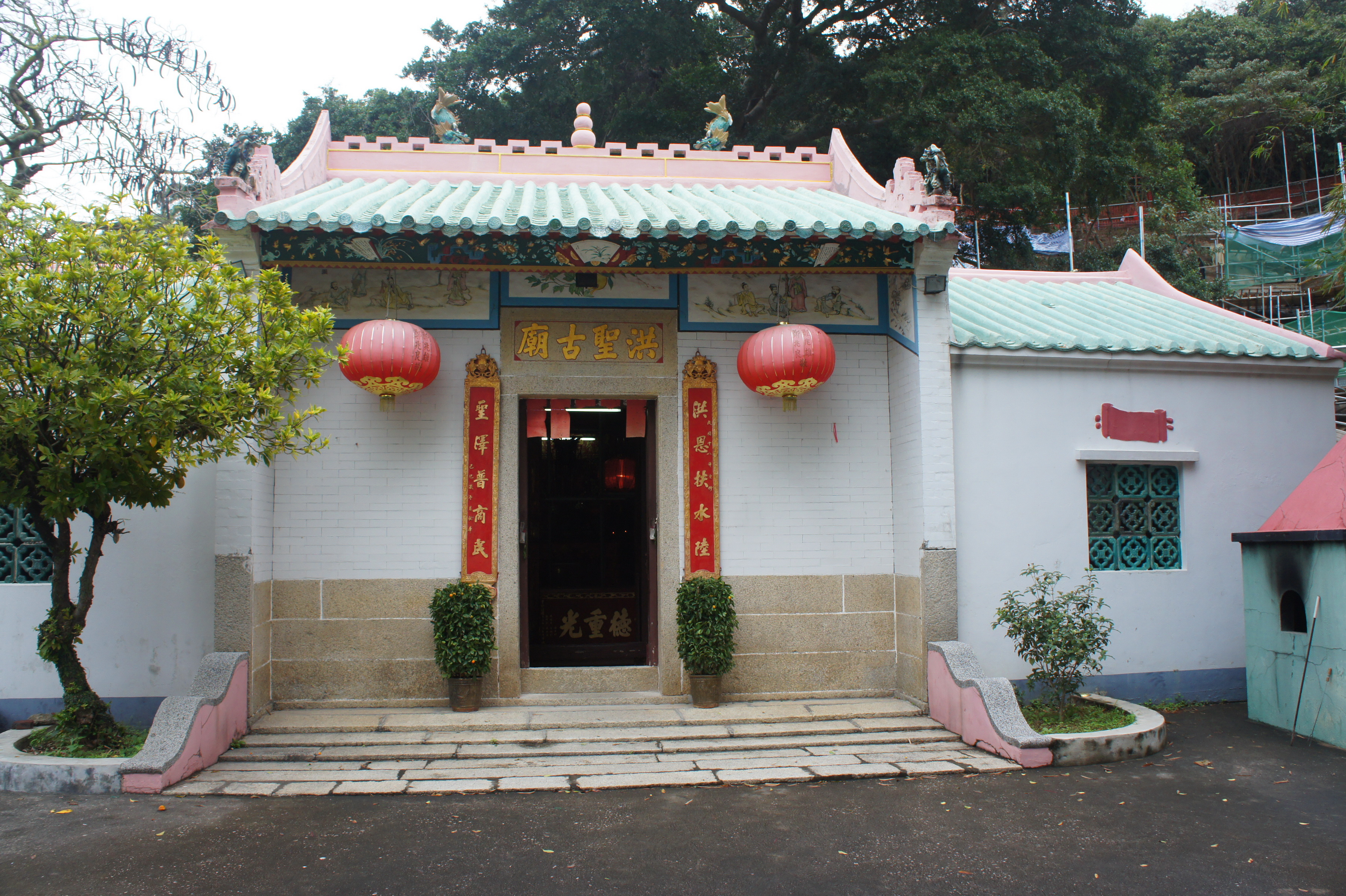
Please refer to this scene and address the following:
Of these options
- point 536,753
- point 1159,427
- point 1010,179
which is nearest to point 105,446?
point 536,753

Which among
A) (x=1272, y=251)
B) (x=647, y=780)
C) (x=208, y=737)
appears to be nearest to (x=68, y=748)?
(x=208, y=737)

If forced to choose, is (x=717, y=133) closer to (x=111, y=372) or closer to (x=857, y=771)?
(x=111, y=372)

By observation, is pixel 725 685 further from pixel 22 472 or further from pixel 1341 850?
pixel 22 472

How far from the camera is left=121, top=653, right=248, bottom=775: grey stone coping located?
16.1 feet

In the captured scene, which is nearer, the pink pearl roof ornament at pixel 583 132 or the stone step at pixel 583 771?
the stone step at pixel 583 771

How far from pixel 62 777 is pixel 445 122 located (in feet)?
19.5

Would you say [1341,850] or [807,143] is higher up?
[807,143]

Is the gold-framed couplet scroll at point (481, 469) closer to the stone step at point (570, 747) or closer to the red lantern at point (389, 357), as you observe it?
the red lantern at point (389, 357)

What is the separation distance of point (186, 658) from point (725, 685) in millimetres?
3769

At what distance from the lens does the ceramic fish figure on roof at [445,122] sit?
26.8 feet

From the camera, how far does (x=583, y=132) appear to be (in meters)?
8.36

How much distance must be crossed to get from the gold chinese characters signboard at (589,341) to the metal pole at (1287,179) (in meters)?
22.3

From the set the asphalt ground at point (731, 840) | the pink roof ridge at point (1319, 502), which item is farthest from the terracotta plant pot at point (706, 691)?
the pink roof ridge at point (1319, 502)

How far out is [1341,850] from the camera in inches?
163
